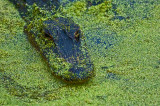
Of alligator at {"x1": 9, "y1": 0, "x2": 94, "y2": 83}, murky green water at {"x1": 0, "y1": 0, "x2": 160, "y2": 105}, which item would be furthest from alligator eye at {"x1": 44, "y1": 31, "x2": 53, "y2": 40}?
murky green water at {"x1": 0, "y1": 0, "x2": 160, "y2": 105}

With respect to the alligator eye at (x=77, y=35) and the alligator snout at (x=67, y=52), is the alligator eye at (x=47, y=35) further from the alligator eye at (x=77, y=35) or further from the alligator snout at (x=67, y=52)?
the alligator eye at (x=77, y=35)

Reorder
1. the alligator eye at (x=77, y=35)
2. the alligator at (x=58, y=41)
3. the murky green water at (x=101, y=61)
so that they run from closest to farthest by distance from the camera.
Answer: the murky green water at (x=101, y=61) < the alligator at (x=58, y=41) < the alligator eye at (x=77, y=35)

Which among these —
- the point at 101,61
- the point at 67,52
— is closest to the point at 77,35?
the point at 67,52

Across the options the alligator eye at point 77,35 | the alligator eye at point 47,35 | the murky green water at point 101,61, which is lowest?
the murky green water at point 101,61

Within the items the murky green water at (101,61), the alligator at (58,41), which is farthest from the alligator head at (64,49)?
the murky green water at (101,61)

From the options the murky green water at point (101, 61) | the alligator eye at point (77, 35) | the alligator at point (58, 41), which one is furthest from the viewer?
the alligator eye at point (77, 35)

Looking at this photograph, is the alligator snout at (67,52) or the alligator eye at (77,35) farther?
the alligator eye at (77,35)
